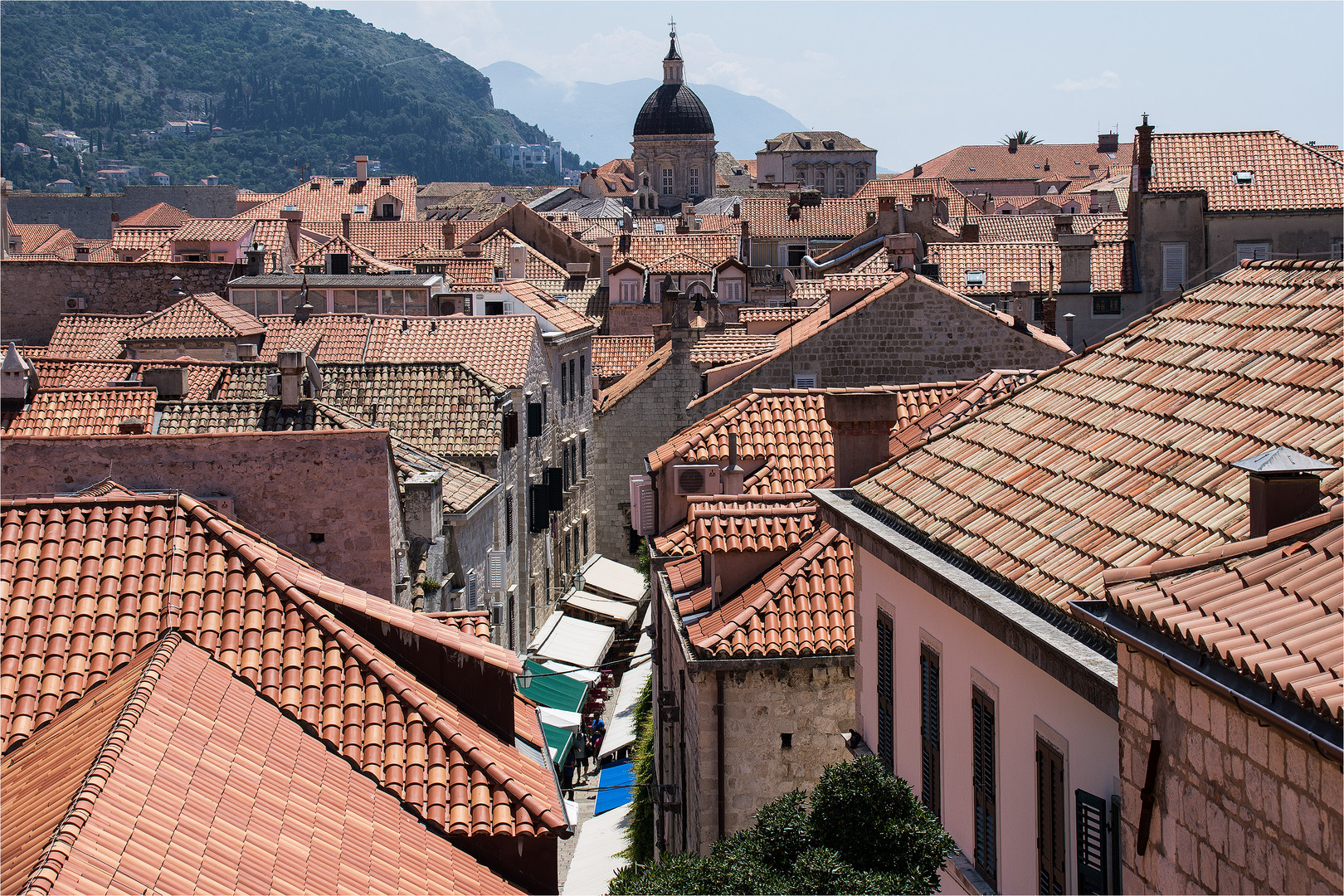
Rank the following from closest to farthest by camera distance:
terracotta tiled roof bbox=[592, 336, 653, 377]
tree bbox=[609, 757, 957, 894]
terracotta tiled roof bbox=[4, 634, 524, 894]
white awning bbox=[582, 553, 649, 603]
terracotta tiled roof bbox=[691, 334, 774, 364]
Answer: terracotta tiled roof bbox=[4, 634, 524, 894] < tree bbox=[609, 757, 957, 894] < terracotta tiled roof bbox=[691, 334, 774, 364] < white awning bbox=[582, 553, 649, 603] < terracotta tiled roof bbox=[592, 336, 653, 377]

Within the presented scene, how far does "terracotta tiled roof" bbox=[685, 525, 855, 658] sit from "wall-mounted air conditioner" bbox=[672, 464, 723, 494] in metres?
3.96

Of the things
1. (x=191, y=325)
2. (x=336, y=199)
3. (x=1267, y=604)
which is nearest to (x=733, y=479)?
(x=1267, y=604)

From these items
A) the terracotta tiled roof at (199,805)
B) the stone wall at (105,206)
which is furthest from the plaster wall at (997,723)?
the stone wall at (105,206)

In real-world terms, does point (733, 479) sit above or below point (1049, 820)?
above

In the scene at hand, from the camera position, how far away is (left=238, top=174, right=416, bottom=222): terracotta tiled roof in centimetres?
10138

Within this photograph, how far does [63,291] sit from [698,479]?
3040cm

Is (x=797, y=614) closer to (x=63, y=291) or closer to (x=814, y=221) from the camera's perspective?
(x=63, y=291)

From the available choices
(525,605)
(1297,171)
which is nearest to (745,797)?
(525,605)

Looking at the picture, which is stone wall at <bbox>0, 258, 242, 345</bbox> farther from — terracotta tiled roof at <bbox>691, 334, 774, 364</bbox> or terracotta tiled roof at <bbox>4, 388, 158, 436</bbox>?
terracotta tiled roof at <bbox>4, 388, 158, 436</bbox>

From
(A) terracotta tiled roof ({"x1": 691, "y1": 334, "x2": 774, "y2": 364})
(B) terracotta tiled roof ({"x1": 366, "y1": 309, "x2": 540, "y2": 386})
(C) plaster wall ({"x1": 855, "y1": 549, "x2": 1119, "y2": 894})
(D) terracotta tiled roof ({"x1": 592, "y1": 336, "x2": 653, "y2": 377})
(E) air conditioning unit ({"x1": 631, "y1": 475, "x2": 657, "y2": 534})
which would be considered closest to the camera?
(C) plaster wall ({"x1": 855, "y1": 549, "x2": 1119, "y2": 894})

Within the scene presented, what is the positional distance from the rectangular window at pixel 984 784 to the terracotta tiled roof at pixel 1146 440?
0.98m

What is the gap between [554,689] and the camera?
31188 millimetres

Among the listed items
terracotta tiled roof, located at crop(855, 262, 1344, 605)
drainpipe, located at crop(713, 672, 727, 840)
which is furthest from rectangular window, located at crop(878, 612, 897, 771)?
drainpipe, located at crop(713, 672, 727, 840)

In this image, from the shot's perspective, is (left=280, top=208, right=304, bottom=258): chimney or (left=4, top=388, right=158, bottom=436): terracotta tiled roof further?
(left=280, top=208, right=304, bottom=258): chimney
